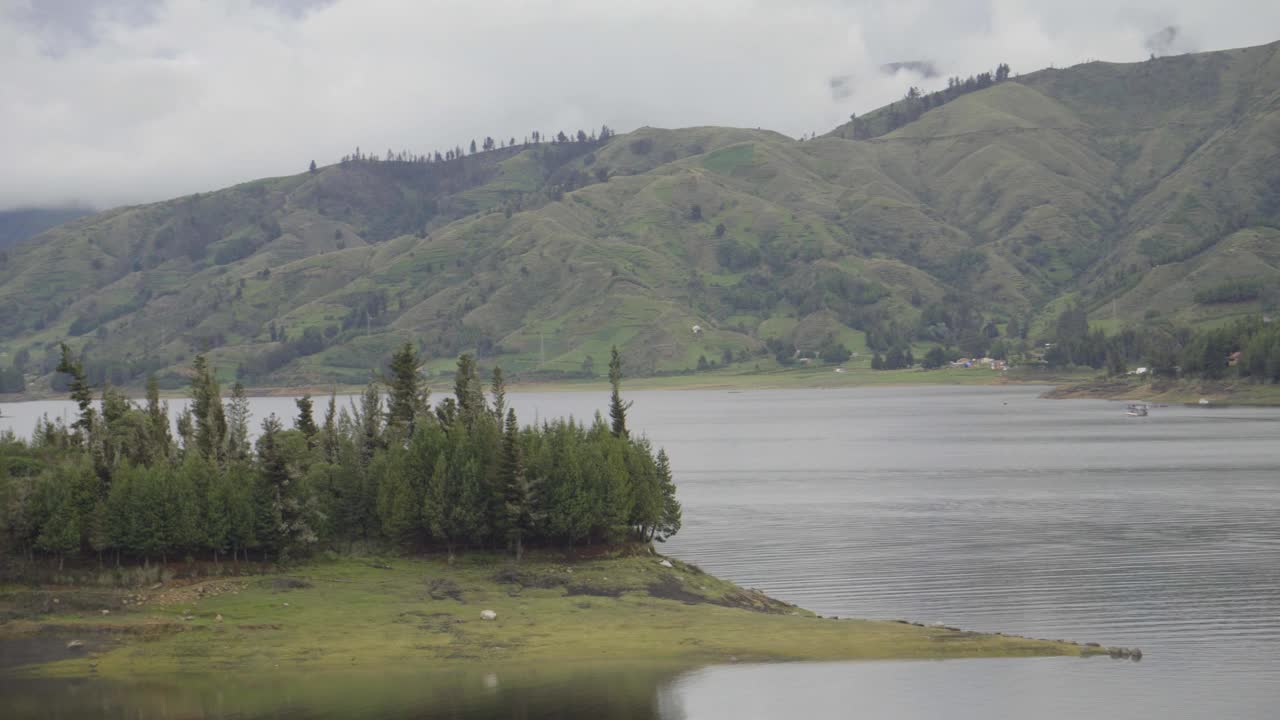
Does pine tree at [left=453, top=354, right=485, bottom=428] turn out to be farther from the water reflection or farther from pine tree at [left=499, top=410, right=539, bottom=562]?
the water reflection

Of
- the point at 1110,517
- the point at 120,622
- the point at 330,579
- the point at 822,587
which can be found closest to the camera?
the point at 120,622

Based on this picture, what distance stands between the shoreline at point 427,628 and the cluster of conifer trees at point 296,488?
3700mm

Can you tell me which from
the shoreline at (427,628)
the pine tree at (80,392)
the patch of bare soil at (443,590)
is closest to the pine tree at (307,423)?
the pine tree at (80,392)

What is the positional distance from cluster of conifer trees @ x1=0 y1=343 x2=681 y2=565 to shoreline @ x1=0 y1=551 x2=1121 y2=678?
370 cm

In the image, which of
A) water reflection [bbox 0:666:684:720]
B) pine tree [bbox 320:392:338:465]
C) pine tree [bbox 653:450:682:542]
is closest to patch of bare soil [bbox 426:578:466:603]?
water reflection [bbox 0:666:684:720]

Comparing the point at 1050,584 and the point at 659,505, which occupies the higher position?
the point at 659,505

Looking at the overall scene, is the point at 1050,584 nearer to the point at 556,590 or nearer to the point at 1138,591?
the point at 1138,591

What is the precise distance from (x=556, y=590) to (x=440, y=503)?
1152 cm

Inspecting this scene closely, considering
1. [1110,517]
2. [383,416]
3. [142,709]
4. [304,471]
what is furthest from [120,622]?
[1110,517]

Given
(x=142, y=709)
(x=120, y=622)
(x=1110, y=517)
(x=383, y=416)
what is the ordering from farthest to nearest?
(x=1110, y=517) < (x=383, y=416) < (x=120, y=622) < (x=142, y=709)

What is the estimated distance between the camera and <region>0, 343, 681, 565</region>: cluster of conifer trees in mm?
81938

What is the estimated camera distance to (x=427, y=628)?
75.7 metres

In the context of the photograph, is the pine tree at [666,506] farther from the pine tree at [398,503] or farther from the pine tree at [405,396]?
the pine tree at [405,396]

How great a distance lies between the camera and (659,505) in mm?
97875
